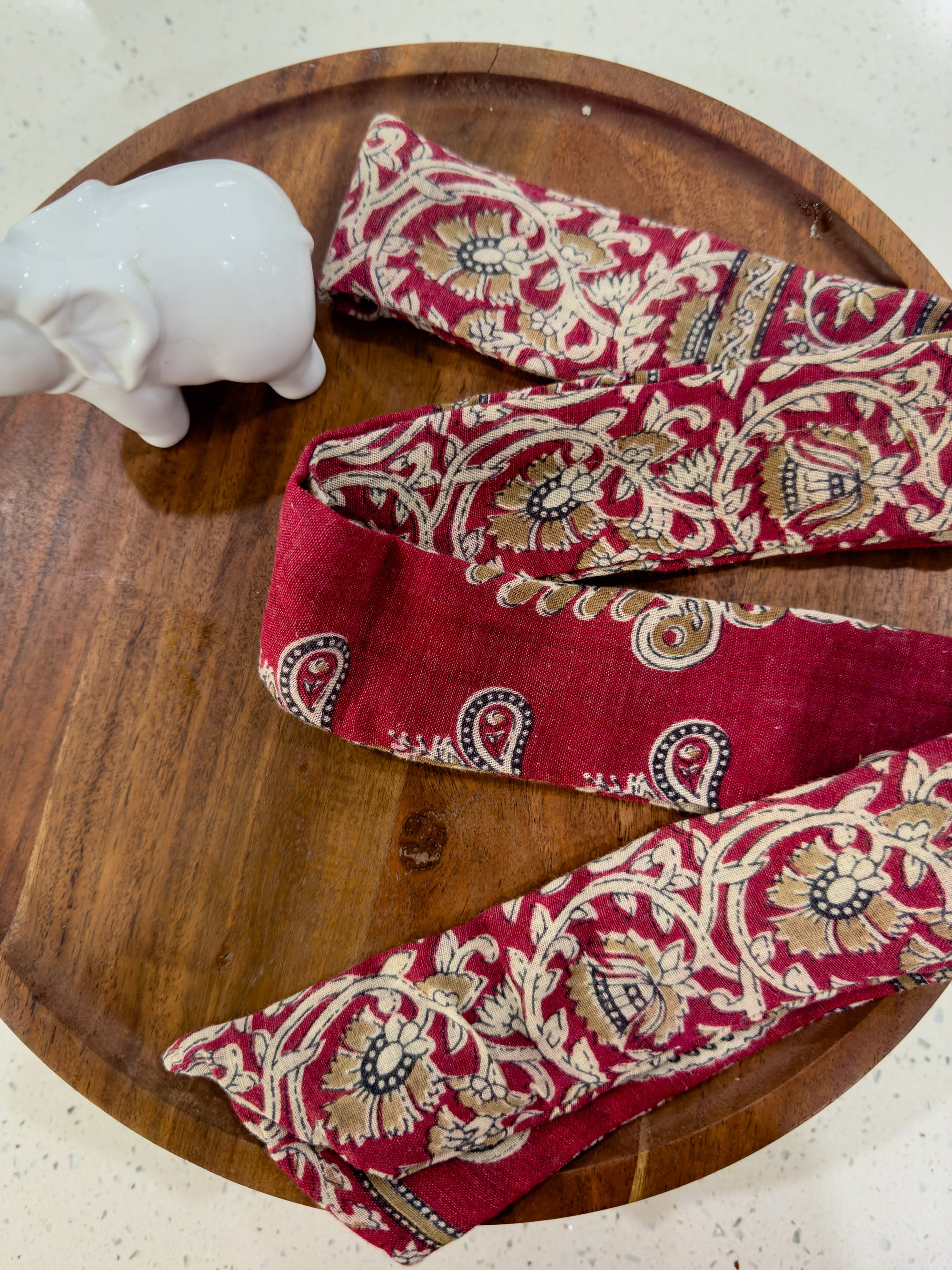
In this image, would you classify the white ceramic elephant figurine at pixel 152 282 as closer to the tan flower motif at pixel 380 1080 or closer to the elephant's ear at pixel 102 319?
the elephant's ear at pixel 102 319

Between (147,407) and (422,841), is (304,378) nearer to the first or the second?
(147,407)

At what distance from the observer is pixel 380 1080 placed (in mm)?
457

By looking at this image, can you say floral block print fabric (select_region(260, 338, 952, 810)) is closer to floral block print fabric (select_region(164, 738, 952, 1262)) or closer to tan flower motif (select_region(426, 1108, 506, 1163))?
floral block print fabric (select_region(164, 738, 952, 1262))

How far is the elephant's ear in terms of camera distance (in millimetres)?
360

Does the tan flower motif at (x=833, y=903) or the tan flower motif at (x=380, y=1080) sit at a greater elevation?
the tan flower motif at (x=833, y=903)

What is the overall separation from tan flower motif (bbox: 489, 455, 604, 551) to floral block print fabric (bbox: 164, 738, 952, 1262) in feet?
0.60

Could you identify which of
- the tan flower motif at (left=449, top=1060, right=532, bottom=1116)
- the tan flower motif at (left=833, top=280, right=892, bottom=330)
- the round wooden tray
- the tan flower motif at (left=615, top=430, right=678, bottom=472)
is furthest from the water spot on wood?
the tan flower motif at (left=833, top=280, right=892, bottom=330)

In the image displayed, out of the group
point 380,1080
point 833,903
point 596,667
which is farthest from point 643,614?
point 380,1080

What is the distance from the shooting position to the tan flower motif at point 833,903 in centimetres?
44

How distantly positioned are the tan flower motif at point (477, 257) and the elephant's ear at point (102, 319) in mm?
190

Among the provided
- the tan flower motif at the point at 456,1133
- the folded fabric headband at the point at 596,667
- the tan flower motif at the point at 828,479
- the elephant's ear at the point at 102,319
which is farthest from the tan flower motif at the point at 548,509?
the tan flower motif at the point at 456,1133

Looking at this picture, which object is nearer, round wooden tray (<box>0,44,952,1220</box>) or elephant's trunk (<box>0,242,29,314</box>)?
elephant's trunk (<box>0,242,29,314</box>)

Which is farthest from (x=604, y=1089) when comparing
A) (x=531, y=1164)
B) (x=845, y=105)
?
(x=845, y=105)

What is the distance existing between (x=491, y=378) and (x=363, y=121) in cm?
19
